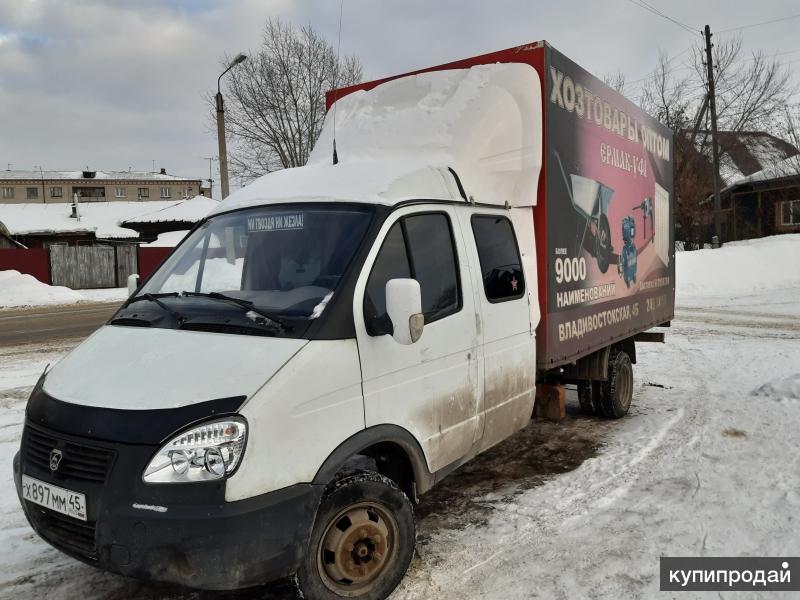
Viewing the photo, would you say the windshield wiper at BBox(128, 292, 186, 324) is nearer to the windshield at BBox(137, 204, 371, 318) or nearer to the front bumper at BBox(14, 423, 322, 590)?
the windshield at BBox(137, 204, 371, 318)

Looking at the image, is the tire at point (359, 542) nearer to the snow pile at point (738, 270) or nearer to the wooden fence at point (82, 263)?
the snow pile at point (738, 270)

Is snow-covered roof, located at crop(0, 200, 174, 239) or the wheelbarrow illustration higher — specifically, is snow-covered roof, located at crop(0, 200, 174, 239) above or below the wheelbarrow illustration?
above

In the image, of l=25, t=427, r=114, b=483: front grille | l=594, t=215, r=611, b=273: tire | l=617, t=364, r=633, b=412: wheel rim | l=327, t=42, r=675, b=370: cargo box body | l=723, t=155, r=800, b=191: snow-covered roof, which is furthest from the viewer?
l=723, t=155, r=800, b=191: snow-covered roof

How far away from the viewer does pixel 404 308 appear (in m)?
3.06

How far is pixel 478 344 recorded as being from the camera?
401cm

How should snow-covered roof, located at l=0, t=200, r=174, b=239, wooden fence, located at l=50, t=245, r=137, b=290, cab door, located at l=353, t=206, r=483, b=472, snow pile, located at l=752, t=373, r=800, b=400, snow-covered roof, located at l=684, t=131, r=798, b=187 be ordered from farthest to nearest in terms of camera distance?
snow-covered roof, located at l=0, t=200, r=174, b=239
snow-covered roof, located at l=684, t=131, r=798, b=187
wooden fence, located at l=50, t=245, r=137, b=290
snow pile, located at l=752, t=373, r=800, b=400
cab door, located at l=353, t=206, r=483, b=472

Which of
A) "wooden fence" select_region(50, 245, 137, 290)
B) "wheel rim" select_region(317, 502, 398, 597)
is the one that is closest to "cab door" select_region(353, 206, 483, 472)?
"wheel rim" select_region(317, 502, 398, 597)

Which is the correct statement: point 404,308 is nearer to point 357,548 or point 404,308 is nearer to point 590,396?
point 357,548

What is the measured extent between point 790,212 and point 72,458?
4262cm

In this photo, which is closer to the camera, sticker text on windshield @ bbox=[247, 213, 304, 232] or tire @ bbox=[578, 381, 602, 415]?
sticker text on windshield @ bbox=[247, 213, 304, 232]

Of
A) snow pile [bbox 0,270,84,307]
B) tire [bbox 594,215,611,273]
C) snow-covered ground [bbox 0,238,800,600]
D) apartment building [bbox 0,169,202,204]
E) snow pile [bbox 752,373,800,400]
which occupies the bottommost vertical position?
snow-covered ground [bbox 0,238,800,600]

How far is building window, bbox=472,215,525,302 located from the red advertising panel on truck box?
43cm

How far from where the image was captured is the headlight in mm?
2566

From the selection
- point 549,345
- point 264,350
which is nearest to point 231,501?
point 264,350
